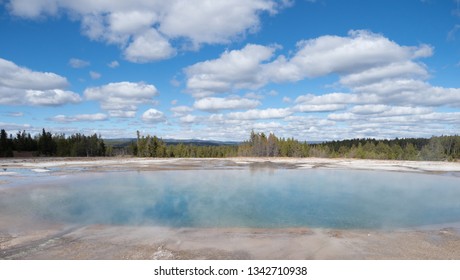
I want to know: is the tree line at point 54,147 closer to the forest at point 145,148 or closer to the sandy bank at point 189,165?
the forest at point 145,148

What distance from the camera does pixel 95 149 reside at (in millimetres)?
71875

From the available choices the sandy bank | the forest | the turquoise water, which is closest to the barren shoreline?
the turquoise water

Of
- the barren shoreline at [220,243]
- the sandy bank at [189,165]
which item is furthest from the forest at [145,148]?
the barren shoreline at [220,243]

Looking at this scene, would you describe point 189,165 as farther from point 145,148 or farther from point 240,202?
point 145,148

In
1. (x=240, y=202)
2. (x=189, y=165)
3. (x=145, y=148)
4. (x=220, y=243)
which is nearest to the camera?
(x=220, y=243)

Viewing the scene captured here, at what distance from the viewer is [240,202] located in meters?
16.0

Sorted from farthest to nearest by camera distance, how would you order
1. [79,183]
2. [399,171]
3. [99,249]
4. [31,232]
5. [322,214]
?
[399,171], [79,183], [322,214], [31,232], [99,249]

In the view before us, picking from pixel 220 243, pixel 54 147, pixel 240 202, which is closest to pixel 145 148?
pixel 54 147

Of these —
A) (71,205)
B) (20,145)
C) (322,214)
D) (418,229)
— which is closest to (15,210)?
(71,205)

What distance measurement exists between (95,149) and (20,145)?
16.0 metres

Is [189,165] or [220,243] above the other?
[189,165]

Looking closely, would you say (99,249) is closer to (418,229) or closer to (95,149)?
(418,229)

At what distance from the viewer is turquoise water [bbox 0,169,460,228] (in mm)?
12477

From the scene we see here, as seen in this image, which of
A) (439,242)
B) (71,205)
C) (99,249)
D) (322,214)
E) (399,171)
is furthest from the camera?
(399,171)
